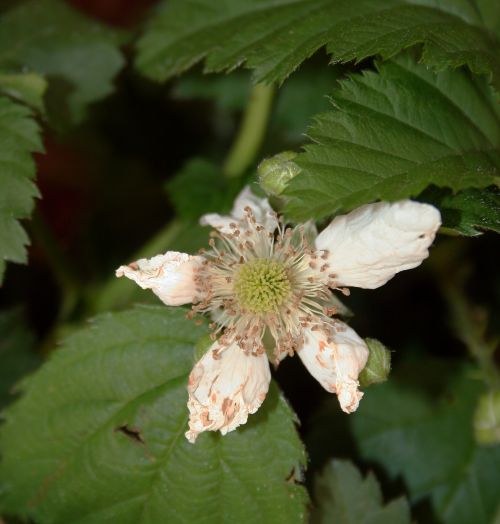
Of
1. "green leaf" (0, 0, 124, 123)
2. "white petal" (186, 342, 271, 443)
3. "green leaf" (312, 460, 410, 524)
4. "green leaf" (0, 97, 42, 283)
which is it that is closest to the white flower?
"white petal" (186, 342, 271, 443)

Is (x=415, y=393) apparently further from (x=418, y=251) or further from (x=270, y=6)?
(x=270, y=6)

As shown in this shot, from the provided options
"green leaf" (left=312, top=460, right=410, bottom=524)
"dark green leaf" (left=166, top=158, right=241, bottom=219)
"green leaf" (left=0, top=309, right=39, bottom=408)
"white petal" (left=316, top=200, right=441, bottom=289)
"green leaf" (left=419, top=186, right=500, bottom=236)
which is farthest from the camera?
"green leaf" (left=0, top=309, right=39, bottom=408)

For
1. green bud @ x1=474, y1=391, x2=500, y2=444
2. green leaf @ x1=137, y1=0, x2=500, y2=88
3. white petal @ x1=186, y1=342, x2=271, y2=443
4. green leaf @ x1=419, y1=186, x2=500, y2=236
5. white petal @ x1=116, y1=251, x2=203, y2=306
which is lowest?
green bud @ x1=474, y1=391, x2=500, y2=444

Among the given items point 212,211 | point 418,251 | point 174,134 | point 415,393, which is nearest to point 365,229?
point 418,251

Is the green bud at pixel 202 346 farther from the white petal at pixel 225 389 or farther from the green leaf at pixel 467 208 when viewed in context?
the green leaf at pixel 467 208

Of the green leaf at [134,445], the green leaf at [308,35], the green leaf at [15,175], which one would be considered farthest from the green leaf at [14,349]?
the green leaf at [308,35]

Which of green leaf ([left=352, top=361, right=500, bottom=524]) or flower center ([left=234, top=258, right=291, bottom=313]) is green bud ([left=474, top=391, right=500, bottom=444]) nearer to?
green leaf ([left=352, top=361, right=500, bottom=524])

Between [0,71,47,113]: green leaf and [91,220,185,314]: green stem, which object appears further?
[91,220,185,314]: green stem
